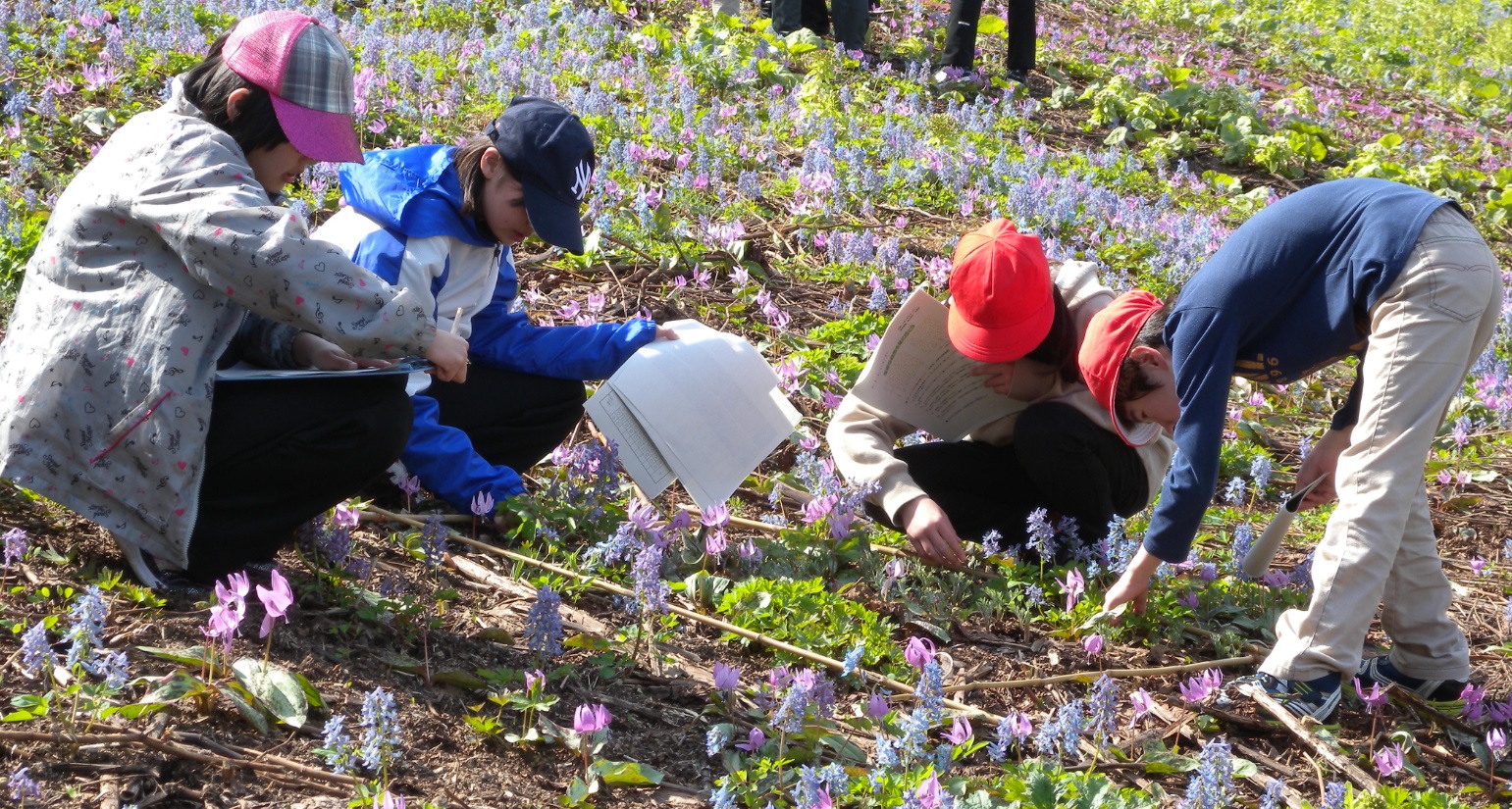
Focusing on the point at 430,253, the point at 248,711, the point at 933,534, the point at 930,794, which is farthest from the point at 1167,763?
the point at 430,253

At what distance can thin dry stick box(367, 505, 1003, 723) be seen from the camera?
289cm

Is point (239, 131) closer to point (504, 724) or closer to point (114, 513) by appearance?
point (114, 513)

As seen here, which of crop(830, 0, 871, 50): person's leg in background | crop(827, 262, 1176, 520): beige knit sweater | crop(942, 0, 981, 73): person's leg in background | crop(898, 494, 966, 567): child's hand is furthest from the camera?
crop(830, 0, 871, 50): person's leg in background

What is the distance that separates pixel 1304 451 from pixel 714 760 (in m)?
2.54

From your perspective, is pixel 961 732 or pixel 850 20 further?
pixel 850 20

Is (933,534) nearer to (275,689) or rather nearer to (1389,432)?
(1389,432)

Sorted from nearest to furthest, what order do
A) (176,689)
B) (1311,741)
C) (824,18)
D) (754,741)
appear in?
1. (176,689)
2. (754,741)
3. (1311,741)
4. (824,18)

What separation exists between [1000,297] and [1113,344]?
0.96ft

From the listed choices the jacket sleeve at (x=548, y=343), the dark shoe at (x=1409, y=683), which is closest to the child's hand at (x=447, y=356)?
the jacket sleeve at (x=548, y=343)

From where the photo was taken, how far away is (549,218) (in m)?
3.36

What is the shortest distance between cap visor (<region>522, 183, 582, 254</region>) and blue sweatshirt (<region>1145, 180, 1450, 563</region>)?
147 cm

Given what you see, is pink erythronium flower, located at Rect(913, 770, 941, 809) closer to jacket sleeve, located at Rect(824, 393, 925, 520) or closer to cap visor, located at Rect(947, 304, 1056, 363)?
jacket sleeve, located at Rect(824, 393, 925, 520)

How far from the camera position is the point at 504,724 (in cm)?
250

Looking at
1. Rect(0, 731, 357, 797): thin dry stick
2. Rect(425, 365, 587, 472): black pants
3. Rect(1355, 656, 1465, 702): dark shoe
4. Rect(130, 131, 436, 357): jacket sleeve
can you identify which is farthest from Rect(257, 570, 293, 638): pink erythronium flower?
Rect(1355, 656, 1465, 702): dark shoe
